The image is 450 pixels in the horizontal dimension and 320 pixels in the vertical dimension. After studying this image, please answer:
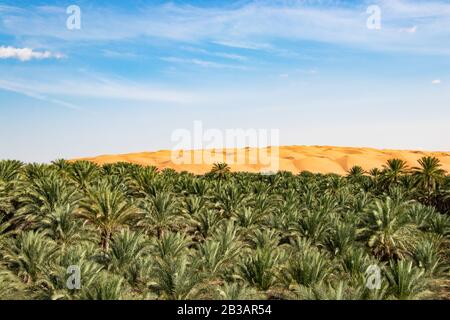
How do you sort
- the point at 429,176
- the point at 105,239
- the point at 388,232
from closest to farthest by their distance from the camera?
1. the point at 388,232
2. the point at 105,239
3. the point at 429,176

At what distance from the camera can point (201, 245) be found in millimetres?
25781

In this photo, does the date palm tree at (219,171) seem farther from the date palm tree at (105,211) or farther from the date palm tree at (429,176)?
the date palm tree at (105,211)

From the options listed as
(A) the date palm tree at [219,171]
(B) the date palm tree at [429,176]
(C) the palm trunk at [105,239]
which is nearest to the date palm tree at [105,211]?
(C) the palm trunk at [105,239]

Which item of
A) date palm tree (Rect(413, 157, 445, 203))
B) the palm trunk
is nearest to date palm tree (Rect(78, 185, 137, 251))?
the palm trunk

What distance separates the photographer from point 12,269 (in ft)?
75.5

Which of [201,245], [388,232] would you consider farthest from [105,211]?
[388,232]

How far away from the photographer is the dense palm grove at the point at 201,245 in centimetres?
2017

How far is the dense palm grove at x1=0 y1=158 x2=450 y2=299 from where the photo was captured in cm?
2017

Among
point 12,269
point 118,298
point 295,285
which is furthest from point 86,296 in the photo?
point 295,285

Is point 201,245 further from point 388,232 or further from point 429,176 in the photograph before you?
point 429,176

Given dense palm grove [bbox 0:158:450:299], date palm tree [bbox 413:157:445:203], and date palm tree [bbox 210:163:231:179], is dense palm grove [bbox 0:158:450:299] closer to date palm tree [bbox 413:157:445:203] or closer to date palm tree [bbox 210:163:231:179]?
date palm tree [bbox 413:157:445:203]

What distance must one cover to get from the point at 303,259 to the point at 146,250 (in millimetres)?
9175

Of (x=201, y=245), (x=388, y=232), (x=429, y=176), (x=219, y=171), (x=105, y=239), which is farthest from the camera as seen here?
(x=219, y=171)
